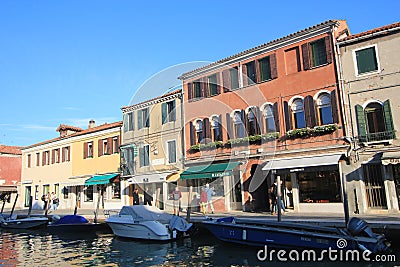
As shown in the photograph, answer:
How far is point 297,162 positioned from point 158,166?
10.4 metres

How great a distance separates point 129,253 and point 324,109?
35.6ft

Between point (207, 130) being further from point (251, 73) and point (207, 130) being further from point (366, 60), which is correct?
point (366, 60)

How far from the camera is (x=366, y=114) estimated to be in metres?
15.4

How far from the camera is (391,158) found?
13.8 m

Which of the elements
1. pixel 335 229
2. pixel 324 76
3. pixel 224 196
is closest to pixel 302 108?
pixel 324 76

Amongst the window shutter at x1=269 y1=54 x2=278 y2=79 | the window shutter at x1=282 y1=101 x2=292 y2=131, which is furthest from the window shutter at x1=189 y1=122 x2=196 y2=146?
the window shutter at x1=282 y1=101 x2=292 y2=131

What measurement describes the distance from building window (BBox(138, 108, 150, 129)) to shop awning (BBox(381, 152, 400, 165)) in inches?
613

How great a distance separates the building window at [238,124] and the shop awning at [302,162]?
9.06 feet

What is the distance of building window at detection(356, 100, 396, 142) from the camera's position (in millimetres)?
14625

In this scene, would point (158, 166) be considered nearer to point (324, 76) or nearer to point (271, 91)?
point (271, 91)

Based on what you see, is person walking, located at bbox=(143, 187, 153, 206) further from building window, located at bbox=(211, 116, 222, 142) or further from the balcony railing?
the balcony railing

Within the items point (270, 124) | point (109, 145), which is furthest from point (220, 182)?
point (109, 145)

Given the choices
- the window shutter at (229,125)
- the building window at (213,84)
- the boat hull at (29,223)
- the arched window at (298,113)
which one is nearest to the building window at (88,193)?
the boat hull at (29,223)

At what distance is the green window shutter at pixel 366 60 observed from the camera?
50.6 feet
